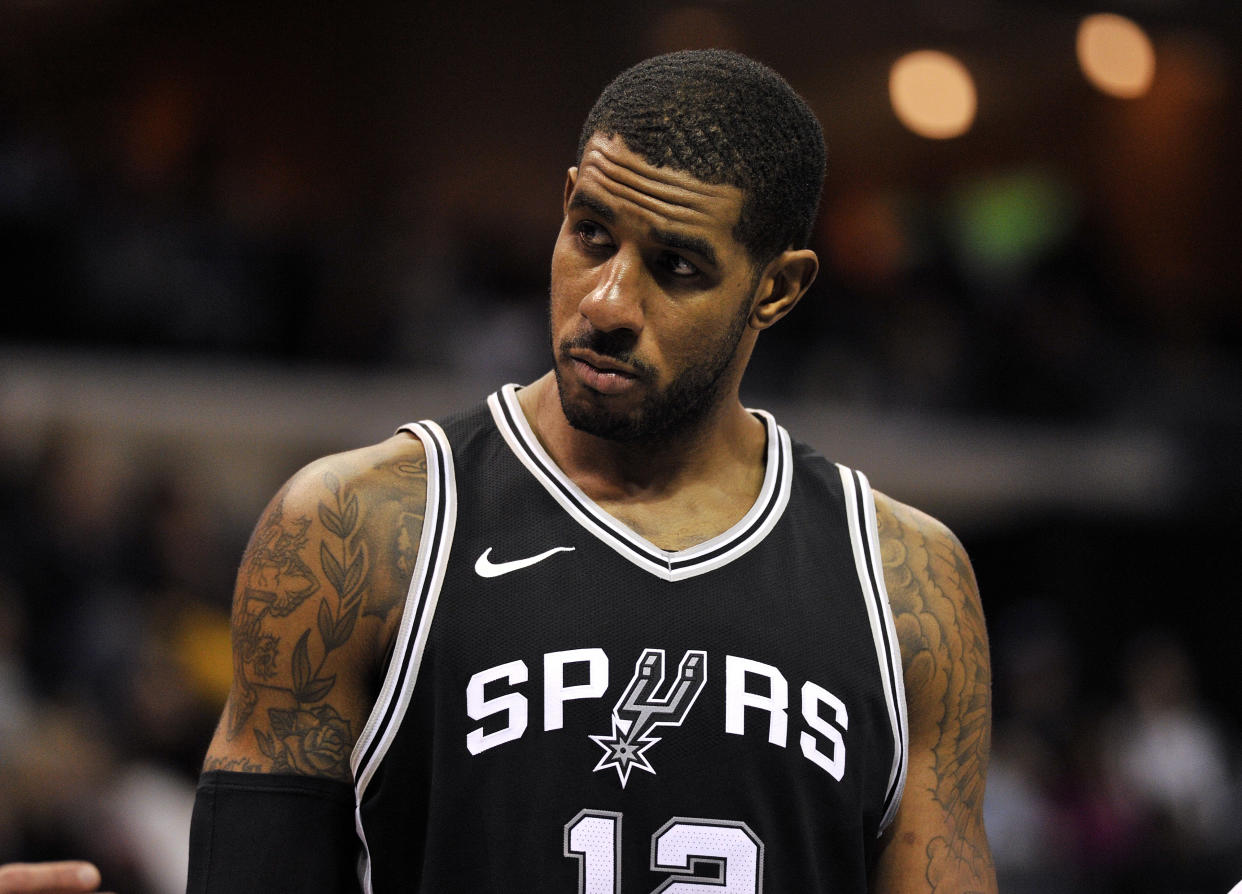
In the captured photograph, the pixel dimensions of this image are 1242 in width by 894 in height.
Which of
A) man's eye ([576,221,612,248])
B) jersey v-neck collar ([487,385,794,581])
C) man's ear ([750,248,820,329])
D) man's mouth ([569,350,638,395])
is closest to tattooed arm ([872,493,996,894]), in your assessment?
jersey v-neck collar ([487,385,794,581])

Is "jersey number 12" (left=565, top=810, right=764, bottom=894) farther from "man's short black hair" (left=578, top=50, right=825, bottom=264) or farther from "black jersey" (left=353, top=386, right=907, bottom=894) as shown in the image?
"man's short black hair" (left=578, top=50, right=825, bottom=264)

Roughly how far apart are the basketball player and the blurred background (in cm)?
378

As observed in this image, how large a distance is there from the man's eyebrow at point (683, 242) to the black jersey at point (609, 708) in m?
0.42

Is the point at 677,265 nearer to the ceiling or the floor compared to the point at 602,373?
nearer to the ceiling

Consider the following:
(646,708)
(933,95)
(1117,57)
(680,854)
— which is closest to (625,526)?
(646,708)

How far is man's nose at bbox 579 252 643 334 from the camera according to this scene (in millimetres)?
2326

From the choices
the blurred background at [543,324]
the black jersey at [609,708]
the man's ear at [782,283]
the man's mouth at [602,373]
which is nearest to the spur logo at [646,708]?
the black jersey at [609,708]

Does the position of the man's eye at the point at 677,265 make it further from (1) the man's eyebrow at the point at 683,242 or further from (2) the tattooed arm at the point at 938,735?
(2) the tattooed arm at the point at 938,735

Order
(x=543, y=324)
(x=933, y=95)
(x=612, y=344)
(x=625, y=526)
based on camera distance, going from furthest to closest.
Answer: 1. (x=933, y=95)
2. (x=543, y=324)
3. (x=625, y=526)
4. (x=612, y=344)

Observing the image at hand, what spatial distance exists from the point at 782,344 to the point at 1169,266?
4.34 m

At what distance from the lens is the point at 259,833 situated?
2.25 meters

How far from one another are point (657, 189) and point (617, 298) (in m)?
0.18

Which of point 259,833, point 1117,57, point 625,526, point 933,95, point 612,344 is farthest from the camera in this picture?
point 933,95

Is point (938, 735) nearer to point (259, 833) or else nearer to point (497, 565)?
point (497, 565)
